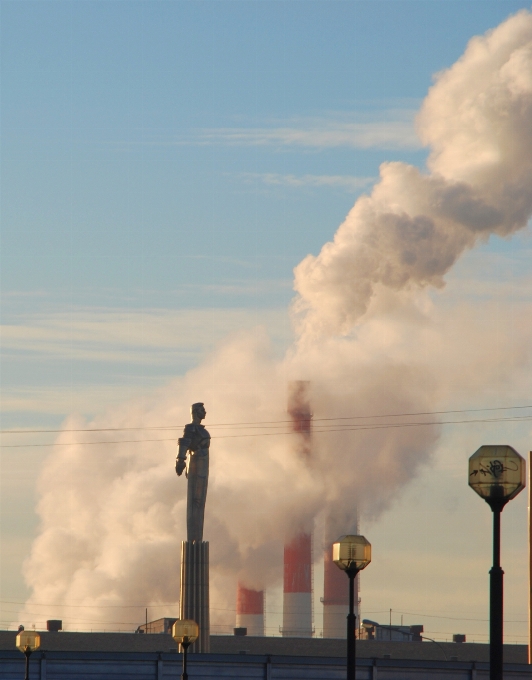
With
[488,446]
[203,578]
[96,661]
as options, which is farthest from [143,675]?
[488,446]

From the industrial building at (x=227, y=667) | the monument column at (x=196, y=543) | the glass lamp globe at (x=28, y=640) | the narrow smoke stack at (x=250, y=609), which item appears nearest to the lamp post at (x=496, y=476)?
the glass lamp globe at (x=28, y=640)

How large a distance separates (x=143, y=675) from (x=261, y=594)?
51.9 m

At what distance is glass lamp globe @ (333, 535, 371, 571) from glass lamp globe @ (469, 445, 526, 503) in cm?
680

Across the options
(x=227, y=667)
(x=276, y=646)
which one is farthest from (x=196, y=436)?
(x=276, y=646)

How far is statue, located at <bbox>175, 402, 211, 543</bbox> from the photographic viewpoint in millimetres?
48750

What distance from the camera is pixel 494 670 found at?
15.2 m

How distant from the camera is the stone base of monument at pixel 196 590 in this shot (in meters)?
47.2

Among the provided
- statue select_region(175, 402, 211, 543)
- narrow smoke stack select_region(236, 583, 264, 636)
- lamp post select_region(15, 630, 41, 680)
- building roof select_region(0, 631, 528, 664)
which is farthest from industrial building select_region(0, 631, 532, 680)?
narrow smoke stack select_region(236, 583, 264, 636)

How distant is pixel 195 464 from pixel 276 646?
27.8 meters

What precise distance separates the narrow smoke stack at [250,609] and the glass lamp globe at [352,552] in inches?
2601

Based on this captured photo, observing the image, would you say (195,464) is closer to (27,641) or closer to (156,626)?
(27,641)

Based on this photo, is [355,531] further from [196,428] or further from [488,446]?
[488,446]

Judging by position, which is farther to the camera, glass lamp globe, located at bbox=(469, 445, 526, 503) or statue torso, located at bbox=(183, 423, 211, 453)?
statue torso, located at bbox=(183, 423, 211, 453)

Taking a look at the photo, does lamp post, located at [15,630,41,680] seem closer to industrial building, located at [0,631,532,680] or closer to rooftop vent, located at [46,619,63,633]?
industrial building, located at [0,631,532,680]
